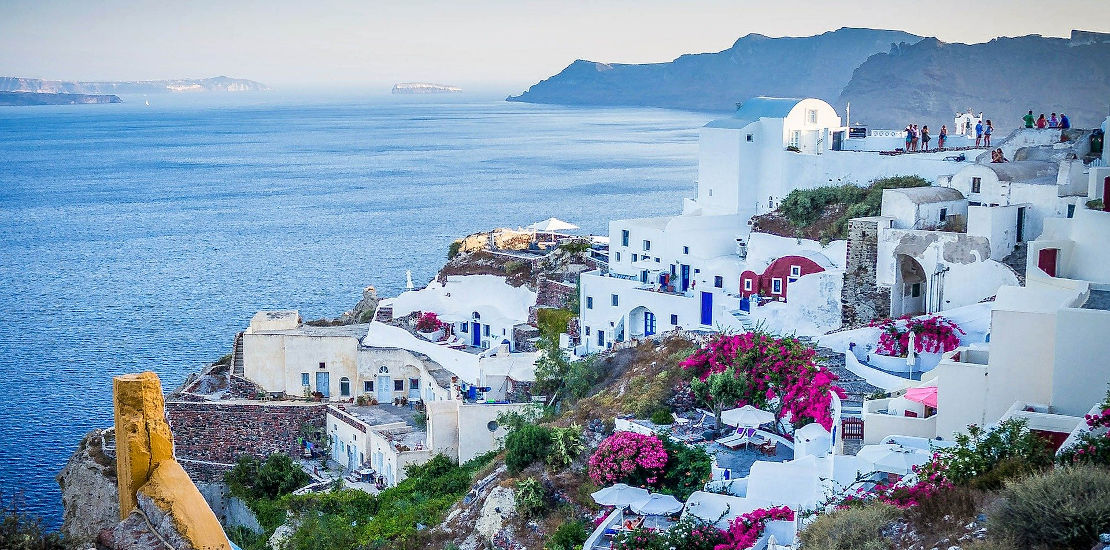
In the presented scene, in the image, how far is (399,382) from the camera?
33031 mm

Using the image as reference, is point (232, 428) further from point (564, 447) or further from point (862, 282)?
point (862, 282)

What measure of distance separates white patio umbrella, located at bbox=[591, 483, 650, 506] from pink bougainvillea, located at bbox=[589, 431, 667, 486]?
35cm

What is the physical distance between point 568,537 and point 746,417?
3.85 meters

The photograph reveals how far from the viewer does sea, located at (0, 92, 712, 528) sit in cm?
4472

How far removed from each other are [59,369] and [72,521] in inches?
782

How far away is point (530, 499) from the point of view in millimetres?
18047

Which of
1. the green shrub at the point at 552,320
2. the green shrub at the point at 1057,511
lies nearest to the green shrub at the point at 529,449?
the green shrub at the point at 1057,511

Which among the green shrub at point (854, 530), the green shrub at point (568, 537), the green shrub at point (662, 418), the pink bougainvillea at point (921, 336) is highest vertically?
the green shrub at point (854, 530)

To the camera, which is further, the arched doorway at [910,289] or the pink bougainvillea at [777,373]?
the arched doorway at [910,289]

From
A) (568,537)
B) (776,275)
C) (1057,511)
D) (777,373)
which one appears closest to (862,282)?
(776,275)

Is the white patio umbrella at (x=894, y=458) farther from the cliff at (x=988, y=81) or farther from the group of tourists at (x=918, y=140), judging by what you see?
the cliff at (x=988, y=81)

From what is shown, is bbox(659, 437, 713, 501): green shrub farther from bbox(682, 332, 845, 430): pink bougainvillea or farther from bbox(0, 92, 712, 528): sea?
bbox(0, 92, 712, 528): sea

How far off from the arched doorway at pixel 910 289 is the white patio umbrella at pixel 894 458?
482 inches

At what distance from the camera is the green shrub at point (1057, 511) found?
9.06 m
